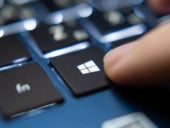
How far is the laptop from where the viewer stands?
1.14ft

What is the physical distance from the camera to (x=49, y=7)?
1.53 ft

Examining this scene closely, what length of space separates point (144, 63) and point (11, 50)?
132 mm

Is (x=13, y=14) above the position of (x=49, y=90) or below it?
above

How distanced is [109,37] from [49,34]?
0.06 metres

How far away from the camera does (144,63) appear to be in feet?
1.19

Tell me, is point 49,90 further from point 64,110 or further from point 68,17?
point 68,17

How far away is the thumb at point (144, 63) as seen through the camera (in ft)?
1.19

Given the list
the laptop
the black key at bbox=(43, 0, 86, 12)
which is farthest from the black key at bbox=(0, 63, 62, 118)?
the black key at bbox=(43, 0, 86, 12)

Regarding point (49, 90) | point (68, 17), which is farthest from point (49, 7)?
point (49, 90)

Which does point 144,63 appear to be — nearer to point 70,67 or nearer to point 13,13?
point 70,67

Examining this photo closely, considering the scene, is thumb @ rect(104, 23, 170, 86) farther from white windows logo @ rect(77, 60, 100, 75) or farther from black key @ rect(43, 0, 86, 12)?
black key @ rect(43, 0, 86, 12)

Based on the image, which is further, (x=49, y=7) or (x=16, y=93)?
(x=49, y=7)

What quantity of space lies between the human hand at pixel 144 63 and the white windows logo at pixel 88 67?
0.01 m

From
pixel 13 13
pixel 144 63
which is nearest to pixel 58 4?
pixel 13 13
